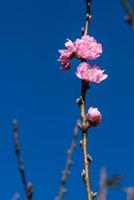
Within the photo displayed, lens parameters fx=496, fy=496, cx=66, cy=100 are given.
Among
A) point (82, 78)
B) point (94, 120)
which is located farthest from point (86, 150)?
Answer: point (82, 78)

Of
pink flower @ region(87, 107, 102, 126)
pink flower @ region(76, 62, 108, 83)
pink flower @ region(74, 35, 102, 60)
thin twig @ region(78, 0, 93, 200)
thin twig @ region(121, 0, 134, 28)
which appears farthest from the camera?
pink flower @ region(74, 35, 102, 60)

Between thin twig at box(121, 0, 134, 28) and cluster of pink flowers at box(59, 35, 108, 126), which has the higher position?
A: cluster of pink flowers at box(59, 35, 108, 126)

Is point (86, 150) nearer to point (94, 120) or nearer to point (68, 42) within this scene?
point (94, 120)

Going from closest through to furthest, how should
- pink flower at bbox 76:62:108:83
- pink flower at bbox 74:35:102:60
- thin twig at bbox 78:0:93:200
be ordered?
thin twig at bbox 78:0:93:200, pink flower at bbox 76:62:108:83, pink flower at bbox 74:35:102:60

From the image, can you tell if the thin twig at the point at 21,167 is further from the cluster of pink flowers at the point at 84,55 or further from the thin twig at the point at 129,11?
the cluster of pink flowers at the point at 84,55

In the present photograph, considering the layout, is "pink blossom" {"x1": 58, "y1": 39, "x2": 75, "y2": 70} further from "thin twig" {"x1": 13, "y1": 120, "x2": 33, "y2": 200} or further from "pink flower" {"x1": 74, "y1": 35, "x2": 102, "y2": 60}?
"thin twig" {"x1": 13, "y1": 120, "x2": 33, "y2": 200}

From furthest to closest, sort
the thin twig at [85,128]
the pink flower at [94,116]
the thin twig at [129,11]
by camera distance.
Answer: the pink flower at [94,116] → the thin twig at [85,128] → the thin twig at [129,11]

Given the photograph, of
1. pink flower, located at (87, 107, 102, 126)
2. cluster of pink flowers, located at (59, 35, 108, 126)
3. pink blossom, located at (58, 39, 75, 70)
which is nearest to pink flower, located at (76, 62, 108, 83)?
cluster of pink flowers, located at (59, 35, 108, 126)

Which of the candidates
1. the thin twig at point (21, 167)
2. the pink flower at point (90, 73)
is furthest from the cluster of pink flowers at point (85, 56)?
the thin twig at point (21, 167)

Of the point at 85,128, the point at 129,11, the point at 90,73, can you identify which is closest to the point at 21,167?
the point at 129,11

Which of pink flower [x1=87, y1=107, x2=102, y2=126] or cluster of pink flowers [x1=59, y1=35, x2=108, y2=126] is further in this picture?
cluster of pink flowers [x1=59, y1=35, x2=108, y2=126]
